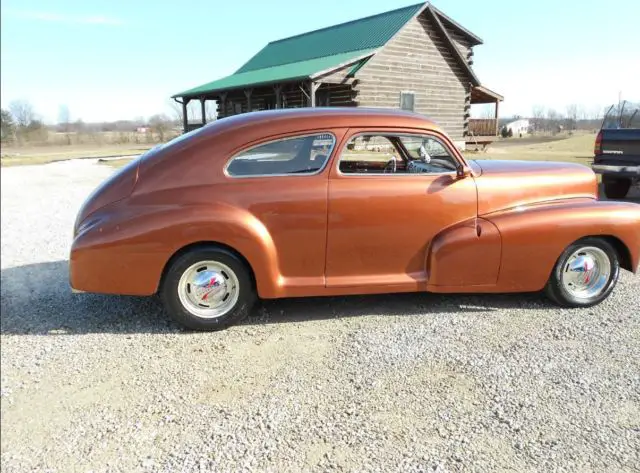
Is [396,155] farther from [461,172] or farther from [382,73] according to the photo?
[382,73]

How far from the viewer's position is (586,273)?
4.25 meters

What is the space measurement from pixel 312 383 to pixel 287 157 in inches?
70.0

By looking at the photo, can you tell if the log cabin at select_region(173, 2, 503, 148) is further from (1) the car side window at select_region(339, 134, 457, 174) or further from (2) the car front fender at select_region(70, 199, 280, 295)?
(2) the car front fender at select_region(70, 199, 280, 295)

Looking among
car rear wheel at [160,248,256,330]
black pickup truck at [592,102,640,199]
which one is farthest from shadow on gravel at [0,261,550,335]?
black pickup truck at [592,102,640,199]

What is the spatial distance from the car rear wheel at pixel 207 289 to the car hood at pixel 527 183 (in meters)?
2.09

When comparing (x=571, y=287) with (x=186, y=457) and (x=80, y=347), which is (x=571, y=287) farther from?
(x=80, y=347)

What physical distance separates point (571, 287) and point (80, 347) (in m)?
4.07

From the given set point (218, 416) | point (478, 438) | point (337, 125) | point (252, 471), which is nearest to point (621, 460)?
point (478, 438)

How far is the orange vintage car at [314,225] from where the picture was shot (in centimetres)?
362

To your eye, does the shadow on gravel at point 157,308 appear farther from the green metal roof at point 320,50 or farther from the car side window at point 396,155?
the green metal roof at point 320,50

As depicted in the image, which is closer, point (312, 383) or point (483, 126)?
point (312, 383)

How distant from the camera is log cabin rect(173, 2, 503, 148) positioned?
2050 centimetres

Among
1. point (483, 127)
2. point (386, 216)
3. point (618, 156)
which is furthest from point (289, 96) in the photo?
point (386, 216)

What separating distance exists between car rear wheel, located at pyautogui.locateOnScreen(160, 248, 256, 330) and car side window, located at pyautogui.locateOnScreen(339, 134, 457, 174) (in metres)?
1.22
